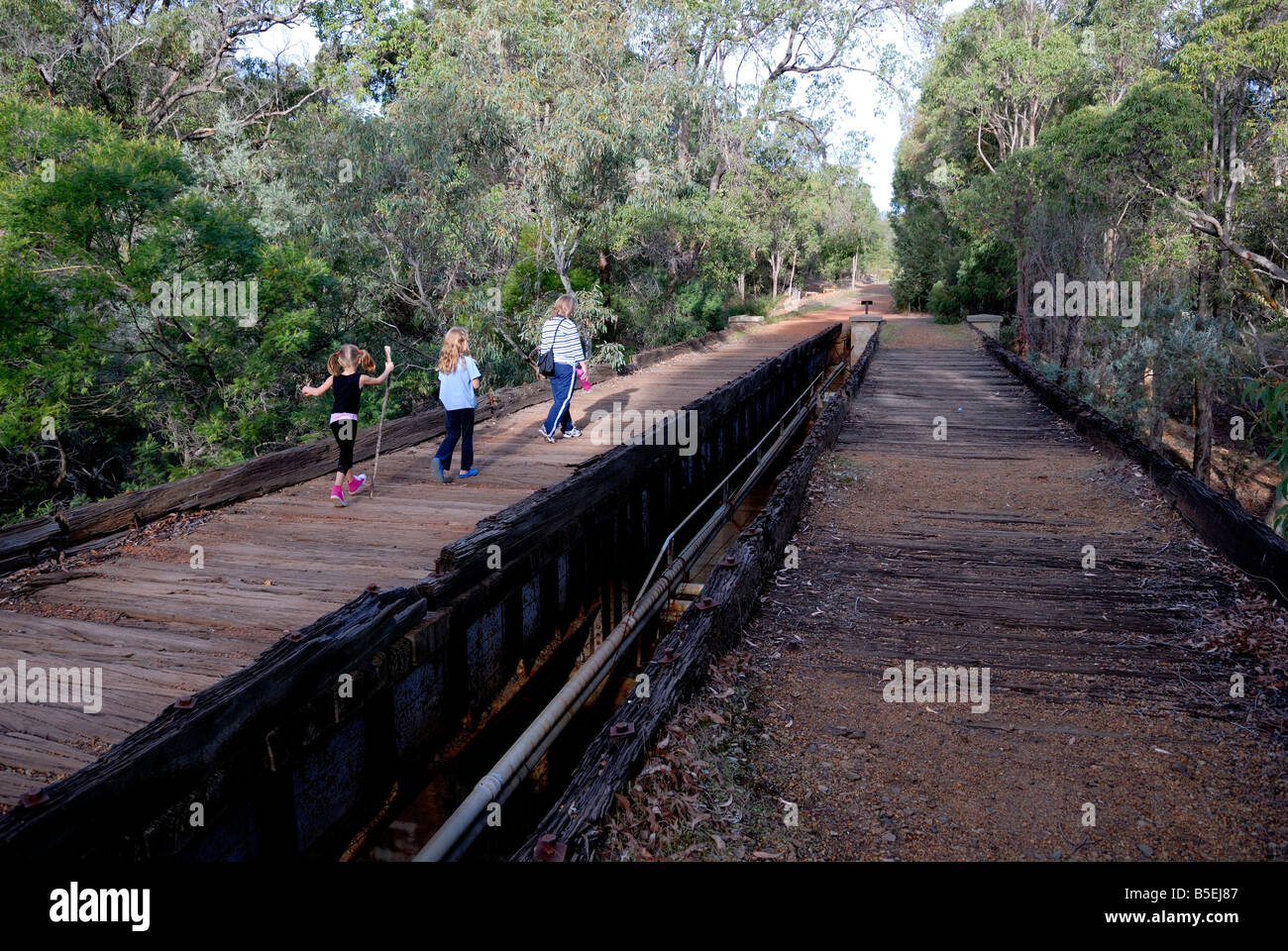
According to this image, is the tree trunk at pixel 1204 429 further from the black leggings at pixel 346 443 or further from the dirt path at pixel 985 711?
the black leggings at pixel 346 443

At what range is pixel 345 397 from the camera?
7.79 metres

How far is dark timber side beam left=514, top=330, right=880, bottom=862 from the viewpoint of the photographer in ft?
10.8

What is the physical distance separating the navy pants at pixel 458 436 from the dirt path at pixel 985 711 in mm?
3501

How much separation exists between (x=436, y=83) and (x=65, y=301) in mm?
9559

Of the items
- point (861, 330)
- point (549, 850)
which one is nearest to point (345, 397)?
point (549, 850)

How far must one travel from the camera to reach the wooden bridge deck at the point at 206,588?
13.2 feet

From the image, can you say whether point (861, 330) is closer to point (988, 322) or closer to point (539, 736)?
point (988, 322)

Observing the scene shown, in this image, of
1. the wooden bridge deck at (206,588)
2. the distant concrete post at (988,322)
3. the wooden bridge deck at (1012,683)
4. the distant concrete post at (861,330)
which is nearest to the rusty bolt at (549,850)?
the wooden bridge deck at (1012,683)

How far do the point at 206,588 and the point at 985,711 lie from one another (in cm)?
497

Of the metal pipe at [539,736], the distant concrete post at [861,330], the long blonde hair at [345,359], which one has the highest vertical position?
the distant concrete post at [861,330]

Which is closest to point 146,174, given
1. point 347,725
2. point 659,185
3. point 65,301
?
point 65,301
